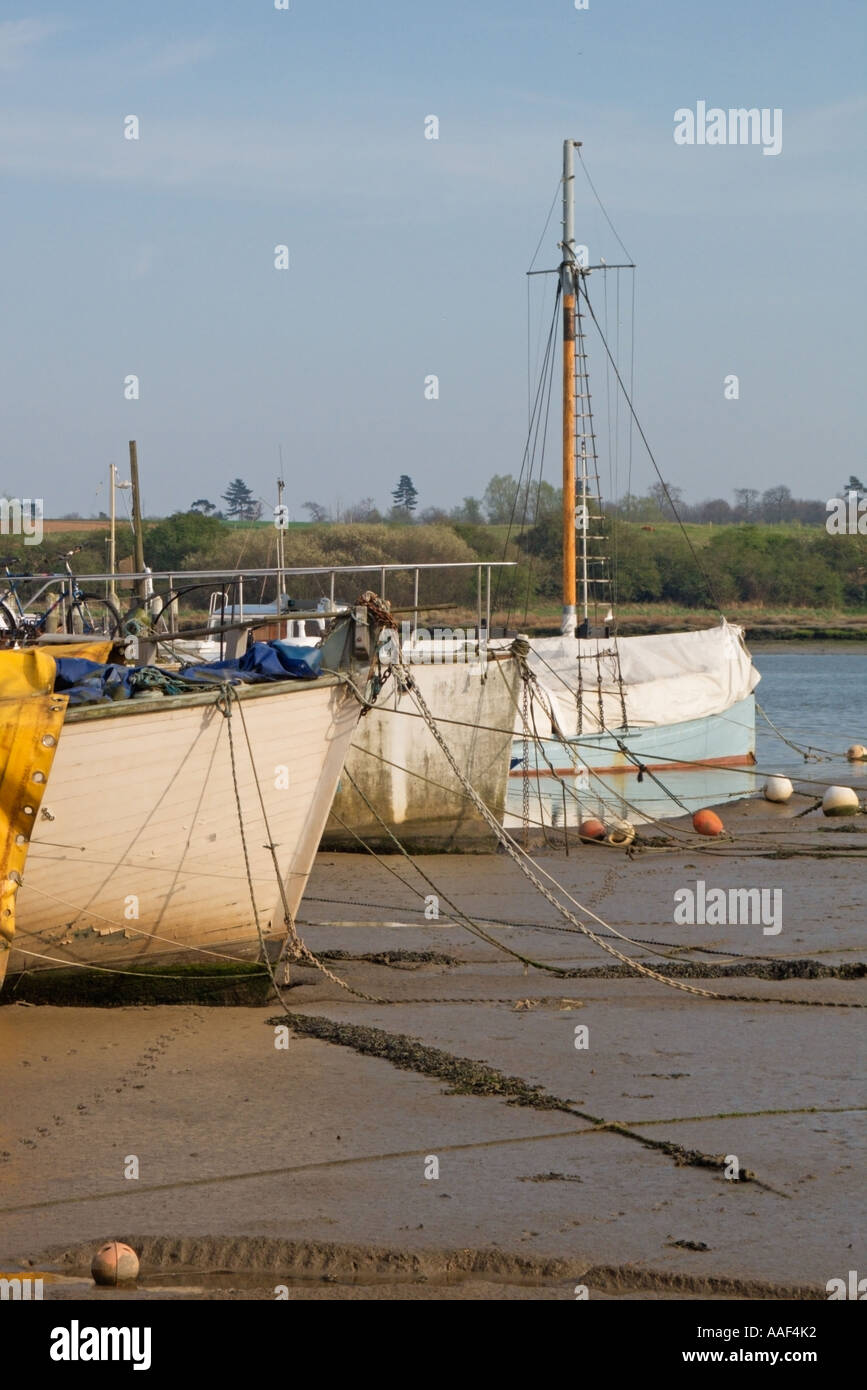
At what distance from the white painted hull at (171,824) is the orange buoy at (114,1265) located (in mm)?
3583

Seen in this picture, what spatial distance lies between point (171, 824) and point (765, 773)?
12.1m

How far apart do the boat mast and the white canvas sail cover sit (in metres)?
1.76

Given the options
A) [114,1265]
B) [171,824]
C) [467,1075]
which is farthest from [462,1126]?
[171,824]

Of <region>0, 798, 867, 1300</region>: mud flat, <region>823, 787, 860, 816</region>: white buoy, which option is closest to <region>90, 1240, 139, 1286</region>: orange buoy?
<region>0, 798, 867, 1300</region>: mud flat

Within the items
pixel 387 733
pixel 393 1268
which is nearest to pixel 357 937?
pixel 387 733

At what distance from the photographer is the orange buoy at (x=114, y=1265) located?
5016 millimetres

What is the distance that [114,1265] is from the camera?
16.5 ft

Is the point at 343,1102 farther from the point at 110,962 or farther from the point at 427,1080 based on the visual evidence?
the point at 110,962

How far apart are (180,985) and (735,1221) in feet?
14.5

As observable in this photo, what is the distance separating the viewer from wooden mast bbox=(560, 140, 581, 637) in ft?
82.7

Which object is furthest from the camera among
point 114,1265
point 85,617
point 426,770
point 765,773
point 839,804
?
point 765,773

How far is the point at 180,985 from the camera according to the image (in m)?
9.09

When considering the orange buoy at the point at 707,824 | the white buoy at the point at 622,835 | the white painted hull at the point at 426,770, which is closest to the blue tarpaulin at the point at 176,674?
the white painted hull at the point at 426,770

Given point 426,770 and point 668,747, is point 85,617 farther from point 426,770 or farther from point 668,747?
point 668,747
